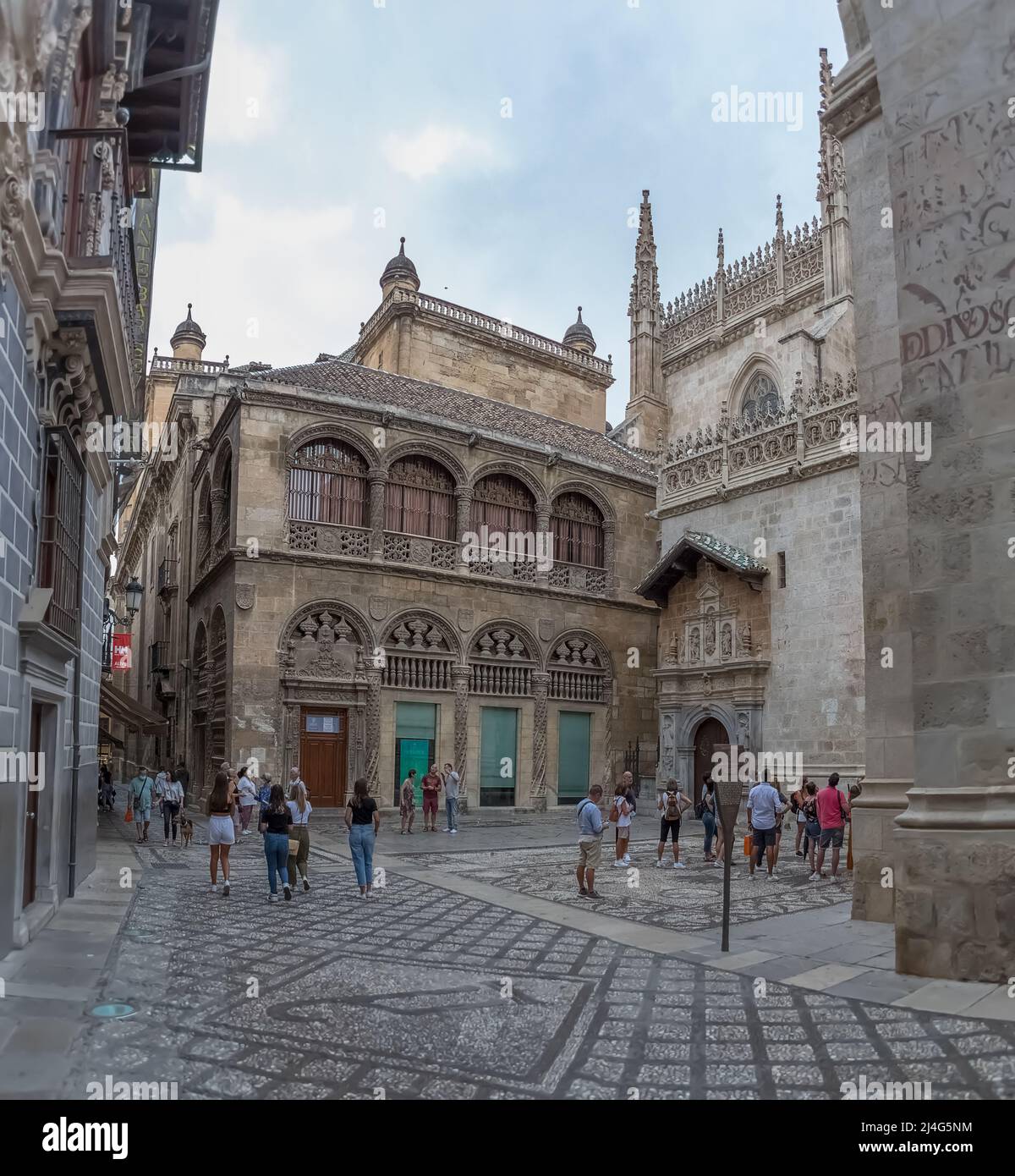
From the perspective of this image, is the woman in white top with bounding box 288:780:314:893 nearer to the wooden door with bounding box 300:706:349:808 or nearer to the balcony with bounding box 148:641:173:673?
the wooden door with bounding box 300:706:349:808

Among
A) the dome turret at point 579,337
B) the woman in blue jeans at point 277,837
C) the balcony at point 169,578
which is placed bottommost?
the woman in blue jeans at point 277,837

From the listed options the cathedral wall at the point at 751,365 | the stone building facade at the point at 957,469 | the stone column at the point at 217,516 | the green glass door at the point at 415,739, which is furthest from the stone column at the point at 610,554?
the stone building facade at the point at 957,469

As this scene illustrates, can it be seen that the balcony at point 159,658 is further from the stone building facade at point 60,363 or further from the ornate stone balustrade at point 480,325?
the stone building facade at point 60,363

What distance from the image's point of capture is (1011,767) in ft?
23.8

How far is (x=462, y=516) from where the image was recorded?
2661 centimetres

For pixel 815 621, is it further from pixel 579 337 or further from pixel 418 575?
pixel 579 337

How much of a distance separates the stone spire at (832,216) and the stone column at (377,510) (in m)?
14.8

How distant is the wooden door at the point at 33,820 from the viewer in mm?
9117

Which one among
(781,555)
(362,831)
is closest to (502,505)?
(781,555)

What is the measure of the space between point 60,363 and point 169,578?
1023 inches

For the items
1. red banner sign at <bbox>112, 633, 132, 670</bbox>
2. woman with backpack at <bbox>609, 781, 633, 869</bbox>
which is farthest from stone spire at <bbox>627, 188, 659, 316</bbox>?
woman with backpack at <bbox>609, 781, 633, 869</bbox>
